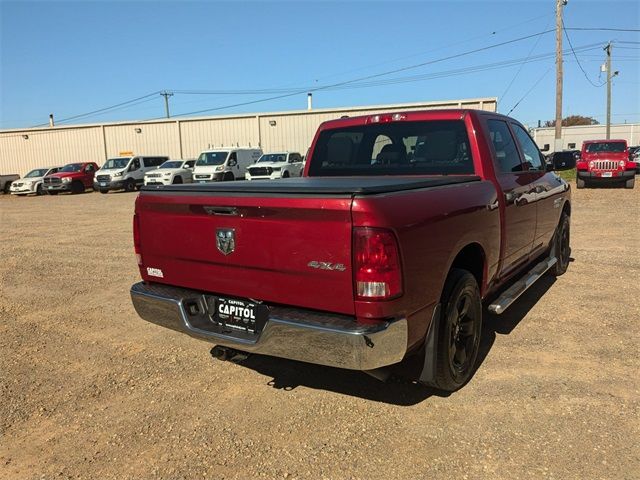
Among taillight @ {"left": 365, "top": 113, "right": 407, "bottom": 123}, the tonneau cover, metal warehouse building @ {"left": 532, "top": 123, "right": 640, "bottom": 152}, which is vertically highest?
metal warehouse building @ {"left": 532, "top": 123, "right": 640, "bottom": 152}

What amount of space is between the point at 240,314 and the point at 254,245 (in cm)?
Result: 48

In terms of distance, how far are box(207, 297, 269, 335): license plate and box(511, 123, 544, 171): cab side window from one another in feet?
10.7

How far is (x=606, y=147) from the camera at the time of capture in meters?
19.6

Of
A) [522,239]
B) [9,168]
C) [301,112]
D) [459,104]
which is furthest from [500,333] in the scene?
[9,168]

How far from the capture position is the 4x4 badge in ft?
9.83

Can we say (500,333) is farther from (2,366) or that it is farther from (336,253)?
(2,366)

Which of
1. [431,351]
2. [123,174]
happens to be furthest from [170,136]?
[431,351]

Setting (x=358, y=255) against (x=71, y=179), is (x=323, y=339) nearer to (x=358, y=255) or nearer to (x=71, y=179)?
(x=358, y=255)

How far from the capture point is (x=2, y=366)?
→ 409cm

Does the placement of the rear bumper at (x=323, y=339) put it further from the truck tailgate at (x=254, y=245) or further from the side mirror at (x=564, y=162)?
the side mirror at (x=564, y=162)

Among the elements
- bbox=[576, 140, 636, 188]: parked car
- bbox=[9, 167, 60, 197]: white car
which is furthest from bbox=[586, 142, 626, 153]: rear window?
bbox=[9, 167, 60, 197]: white car

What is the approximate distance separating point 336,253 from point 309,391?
1.37 metres

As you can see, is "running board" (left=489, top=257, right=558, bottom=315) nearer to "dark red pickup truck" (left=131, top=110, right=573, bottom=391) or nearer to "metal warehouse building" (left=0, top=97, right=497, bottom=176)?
"dark red pickup truck" (left=131, top=110, right=573, bottom=391)

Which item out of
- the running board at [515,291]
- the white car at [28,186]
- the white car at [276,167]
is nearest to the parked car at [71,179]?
the white car at [28,186]
